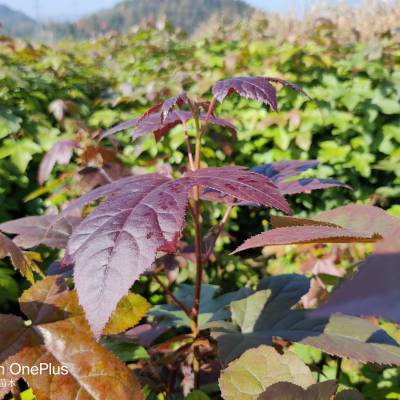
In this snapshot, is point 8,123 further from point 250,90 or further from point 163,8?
point 163,8

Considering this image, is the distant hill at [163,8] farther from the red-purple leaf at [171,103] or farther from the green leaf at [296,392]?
the green leaf at [296,392]

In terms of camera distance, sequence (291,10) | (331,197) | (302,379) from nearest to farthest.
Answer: (302,379) → (331,197) → (291,10)

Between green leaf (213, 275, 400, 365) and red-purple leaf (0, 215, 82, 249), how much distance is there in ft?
1.38

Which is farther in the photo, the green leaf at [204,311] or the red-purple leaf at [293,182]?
the green leaf at [204,311]

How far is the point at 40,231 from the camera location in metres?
1.00

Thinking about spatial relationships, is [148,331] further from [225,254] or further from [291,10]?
[291,10]

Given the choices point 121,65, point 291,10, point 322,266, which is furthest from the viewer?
point 291,10

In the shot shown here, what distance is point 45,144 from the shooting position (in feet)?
7.51

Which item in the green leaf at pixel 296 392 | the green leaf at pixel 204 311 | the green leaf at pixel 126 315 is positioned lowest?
the green leaf at pixel 204 311

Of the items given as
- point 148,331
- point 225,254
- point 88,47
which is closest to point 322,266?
point 225,254

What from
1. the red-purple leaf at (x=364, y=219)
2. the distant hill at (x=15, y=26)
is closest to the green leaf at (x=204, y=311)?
the red-purple leaf at (x=364, y=219)

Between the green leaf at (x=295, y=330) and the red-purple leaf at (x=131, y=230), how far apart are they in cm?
26

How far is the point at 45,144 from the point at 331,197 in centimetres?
181

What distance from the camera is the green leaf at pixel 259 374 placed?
0.58 metres
